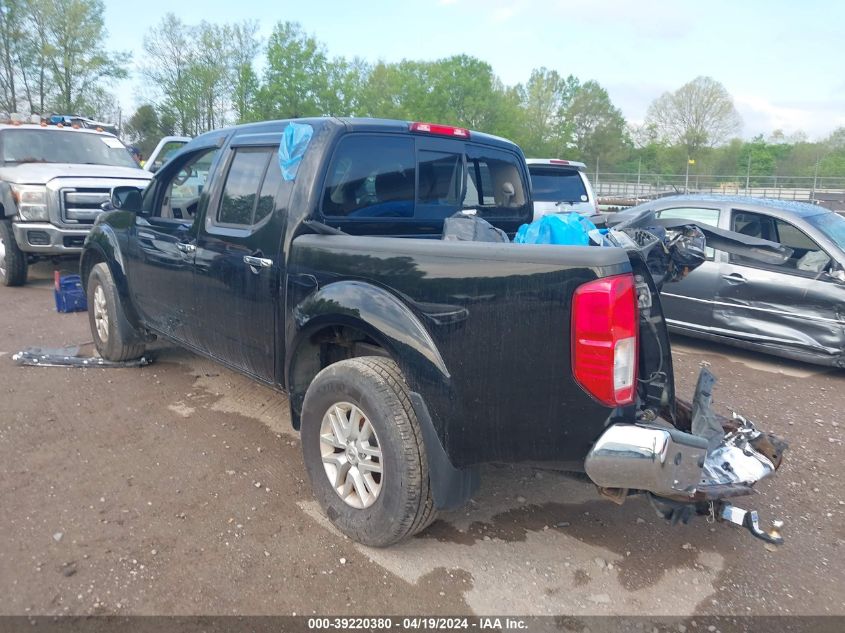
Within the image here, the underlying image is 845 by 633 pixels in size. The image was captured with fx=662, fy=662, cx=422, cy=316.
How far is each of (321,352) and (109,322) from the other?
2.76m

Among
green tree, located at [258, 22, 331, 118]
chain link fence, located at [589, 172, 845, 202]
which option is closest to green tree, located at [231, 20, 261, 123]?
green tree, located at [258, 22, 331, 118]

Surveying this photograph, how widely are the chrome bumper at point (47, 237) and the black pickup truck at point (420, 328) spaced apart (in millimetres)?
4962

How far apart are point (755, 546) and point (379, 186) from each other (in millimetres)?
2718

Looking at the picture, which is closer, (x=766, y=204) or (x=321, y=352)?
(x=321, y=352)

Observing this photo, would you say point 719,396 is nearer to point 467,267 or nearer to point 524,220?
point 524,220

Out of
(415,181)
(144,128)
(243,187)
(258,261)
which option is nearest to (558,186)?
(415,181)

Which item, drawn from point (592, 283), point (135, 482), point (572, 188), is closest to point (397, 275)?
point (592, 283)

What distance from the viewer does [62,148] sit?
9977 millimetres

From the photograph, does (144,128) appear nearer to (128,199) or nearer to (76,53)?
(76,53)

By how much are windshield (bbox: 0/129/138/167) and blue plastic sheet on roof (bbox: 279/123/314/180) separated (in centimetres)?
778

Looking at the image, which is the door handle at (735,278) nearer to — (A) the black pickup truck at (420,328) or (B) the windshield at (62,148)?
(A) the black pickup truck at (420,328)

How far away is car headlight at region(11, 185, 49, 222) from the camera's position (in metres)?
8.64

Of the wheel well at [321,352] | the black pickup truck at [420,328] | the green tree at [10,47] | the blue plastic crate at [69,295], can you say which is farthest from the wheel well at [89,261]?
the green tree at [10,47]

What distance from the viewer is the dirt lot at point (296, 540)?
2.80m
